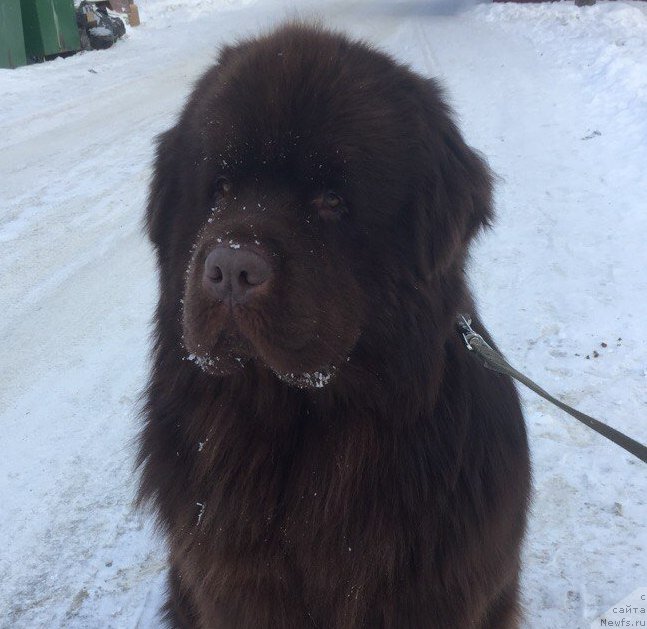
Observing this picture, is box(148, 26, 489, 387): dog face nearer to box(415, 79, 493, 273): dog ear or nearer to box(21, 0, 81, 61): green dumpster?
box(415, 79, 493, 273): dog ear

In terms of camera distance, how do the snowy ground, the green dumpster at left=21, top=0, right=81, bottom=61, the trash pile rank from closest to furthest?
1. the snowy ground
2. the green dumpster at left=21, top=0, right=81, bottom=61
3. the trash pile

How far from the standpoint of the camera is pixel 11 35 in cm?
1249

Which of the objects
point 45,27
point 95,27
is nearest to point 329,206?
point 45,27

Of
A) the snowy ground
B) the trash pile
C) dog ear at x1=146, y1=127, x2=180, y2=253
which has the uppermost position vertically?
dog ear at x1=146, y1=127, x2=180, y2=253

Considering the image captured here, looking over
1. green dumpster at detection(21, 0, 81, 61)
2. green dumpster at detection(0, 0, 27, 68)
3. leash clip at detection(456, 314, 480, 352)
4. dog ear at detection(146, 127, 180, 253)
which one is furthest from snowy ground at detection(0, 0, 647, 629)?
green dumpster at detection(21, 0, 81, 61)

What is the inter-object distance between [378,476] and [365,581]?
30cm

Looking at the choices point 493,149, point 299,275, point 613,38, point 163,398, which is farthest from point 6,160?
point 613,38

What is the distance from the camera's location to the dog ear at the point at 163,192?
2182 mm

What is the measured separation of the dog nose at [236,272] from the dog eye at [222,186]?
1.06 feet

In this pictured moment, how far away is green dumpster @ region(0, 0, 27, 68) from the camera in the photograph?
1233 cm

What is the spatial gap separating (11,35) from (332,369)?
42.8 feet

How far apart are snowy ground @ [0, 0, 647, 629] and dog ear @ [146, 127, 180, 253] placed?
807 millimetres

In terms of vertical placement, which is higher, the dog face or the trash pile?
the dog face

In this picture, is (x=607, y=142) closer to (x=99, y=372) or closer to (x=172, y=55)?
(x=99, y=372)
